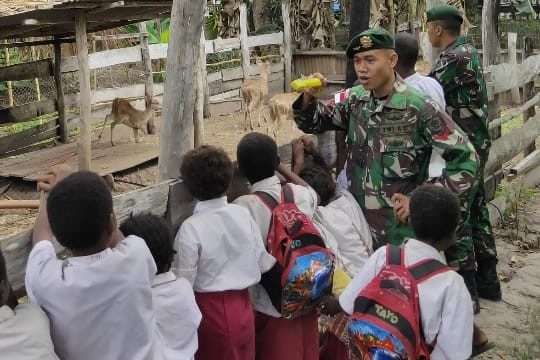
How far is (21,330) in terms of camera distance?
76.9 inches

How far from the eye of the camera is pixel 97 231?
217cm

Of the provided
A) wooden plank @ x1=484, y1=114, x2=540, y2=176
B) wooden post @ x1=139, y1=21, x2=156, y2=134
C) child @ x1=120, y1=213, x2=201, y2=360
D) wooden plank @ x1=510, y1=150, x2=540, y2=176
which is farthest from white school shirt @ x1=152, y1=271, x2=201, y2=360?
wooden post @ x1=139, y1=21, x2=156, y2=134

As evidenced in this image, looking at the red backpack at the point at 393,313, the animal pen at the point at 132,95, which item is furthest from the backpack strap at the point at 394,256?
the animal pen at the point at 132,95

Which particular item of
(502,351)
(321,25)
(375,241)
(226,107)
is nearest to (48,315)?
(375,241)

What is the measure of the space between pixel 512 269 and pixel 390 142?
9.64 feet

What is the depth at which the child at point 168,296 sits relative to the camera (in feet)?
8.29

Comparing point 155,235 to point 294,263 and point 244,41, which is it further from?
point 244,41

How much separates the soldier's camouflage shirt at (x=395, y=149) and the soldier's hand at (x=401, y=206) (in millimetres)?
80

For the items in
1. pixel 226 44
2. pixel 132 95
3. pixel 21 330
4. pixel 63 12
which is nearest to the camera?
pixel 21 330

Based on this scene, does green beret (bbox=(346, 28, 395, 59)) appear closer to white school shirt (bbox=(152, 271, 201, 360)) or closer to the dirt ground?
white school shirt (bbox=(152, 271, 201, 360))

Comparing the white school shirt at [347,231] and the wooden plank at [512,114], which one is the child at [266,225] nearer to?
the white school shirt at [347,231]

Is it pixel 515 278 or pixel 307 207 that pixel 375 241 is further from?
pixel 515 278

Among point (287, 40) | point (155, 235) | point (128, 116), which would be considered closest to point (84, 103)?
point (128, 116)

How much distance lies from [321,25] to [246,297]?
15.8 metres
